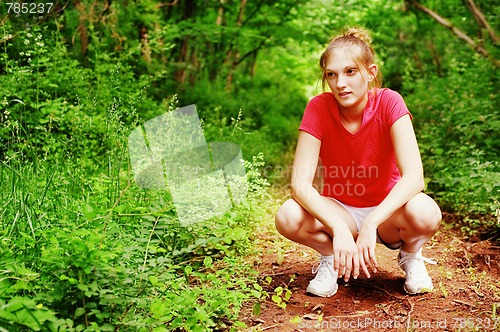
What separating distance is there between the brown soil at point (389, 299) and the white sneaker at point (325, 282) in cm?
3

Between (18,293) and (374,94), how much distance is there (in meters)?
2.11

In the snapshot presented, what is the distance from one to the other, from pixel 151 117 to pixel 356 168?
3434 mm

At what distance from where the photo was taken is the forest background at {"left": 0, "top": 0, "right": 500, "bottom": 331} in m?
2.25

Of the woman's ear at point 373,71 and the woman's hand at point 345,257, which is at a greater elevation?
the woman's ear at point 373,71

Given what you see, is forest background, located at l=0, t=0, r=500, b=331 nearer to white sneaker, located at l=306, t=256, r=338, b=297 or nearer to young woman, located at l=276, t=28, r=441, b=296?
young woman, located at l=276, t=28, r=441, b=296

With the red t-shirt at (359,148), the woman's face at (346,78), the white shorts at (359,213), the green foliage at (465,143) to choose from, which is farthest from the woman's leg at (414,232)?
the green foliage at (465,143)

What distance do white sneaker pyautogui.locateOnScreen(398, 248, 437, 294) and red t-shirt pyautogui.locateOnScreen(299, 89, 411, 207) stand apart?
361 millimetres

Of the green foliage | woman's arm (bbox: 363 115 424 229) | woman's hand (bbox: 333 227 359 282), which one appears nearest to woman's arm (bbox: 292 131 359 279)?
woman's hand (bbox: 333 227 359 282)

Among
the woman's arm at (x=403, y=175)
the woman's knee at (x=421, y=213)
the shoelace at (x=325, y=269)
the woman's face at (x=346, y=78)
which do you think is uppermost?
the woman's face at (x=346, y=78)

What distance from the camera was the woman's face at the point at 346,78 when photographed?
9.59 ft

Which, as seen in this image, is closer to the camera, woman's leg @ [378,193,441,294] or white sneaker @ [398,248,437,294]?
woman's leg @ [378,193,441,294]

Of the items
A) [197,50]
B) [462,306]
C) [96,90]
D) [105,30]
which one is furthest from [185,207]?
[197,50]

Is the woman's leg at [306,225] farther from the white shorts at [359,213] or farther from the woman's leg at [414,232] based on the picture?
the woman's leg at [414,232]

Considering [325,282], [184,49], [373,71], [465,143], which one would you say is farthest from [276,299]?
[184,49]
